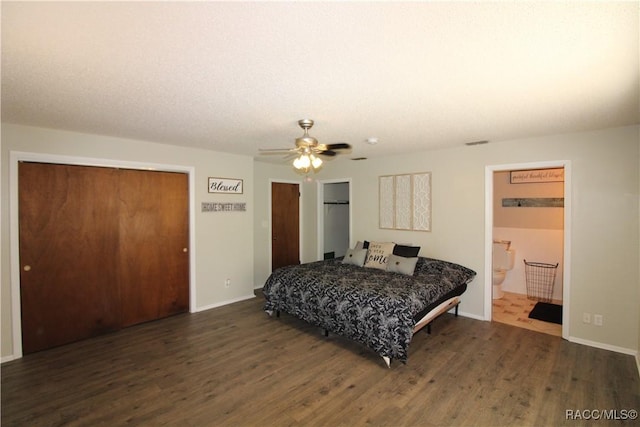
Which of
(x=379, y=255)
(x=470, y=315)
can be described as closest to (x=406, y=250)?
(x=379, y=255)

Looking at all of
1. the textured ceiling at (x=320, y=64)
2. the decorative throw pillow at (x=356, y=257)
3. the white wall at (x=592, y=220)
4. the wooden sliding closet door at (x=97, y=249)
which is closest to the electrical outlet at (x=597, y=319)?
the white wall at (x=592, y=220)

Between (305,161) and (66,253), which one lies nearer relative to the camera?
(305,161)

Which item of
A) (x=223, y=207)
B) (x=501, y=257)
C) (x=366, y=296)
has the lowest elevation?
(x=366, y=296)

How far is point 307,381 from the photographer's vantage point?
9.02 feet

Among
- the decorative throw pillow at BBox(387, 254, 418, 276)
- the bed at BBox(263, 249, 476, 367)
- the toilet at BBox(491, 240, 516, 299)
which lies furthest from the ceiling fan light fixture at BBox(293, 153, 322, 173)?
the toilet at BBox(491, 240, 516, 299)

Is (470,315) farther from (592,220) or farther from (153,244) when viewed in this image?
(153,244)

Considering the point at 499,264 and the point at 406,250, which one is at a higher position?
the point at 406,250

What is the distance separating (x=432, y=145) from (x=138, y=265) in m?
4.34

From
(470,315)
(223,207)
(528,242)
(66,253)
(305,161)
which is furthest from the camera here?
(528,242)

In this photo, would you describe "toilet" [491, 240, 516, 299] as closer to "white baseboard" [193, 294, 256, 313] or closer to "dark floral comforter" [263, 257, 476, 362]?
"dark floral comforter" [263, 257, 476, 362]

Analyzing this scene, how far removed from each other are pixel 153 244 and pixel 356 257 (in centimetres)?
292

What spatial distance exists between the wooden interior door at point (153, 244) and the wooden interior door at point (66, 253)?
13 centimetres

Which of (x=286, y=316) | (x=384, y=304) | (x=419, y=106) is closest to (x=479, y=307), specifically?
(x=384, y=304)

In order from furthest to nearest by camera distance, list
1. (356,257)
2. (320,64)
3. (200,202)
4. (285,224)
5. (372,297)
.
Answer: (285,224) → (356,257) → (200,202) → (372,297) → (320,64)
